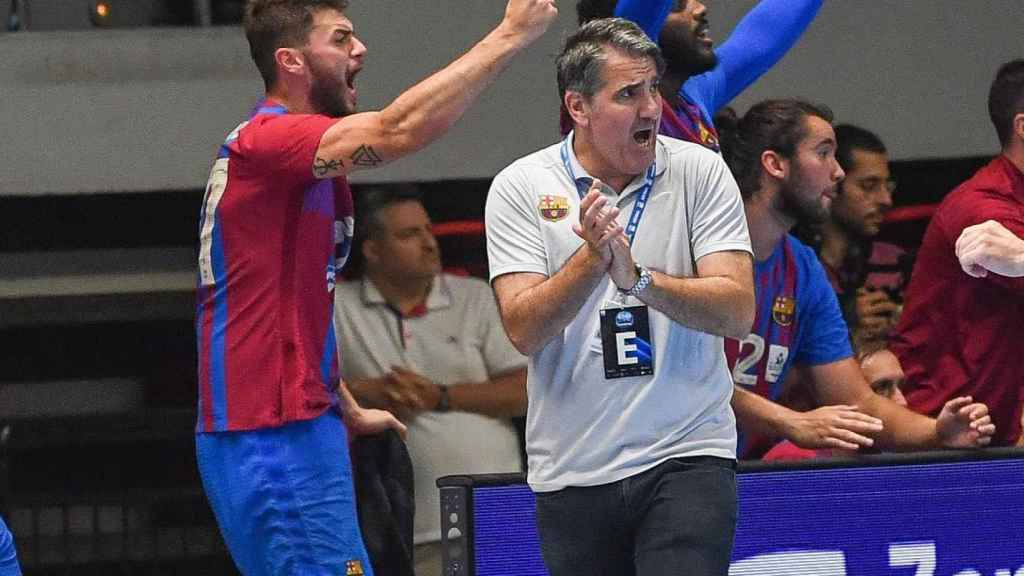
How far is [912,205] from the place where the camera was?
341 inches

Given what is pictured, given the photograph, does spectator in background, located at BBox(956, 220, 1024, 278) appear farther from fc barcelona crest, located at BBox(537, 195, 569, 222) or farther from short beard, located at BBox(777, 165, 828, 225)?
fc barcelona crest, located at BBox(537, 195, 569, 222)

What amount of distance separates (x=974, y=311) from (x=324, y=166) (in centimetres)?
234

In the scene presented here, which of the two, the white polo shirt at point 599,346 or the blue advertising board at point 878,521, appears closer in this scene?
the white polo shirt at point 599,346

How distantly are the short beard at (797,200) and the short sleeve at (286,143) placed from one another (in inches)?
69.1

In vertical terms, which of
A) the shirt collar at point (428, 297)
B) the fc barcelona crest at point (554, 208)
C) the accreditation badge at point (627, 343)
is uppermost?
the fc barcelona crest at point (554, 208)

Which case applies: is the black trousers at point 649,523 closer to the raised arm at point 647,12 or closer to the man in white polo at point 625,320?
the man in white polo at point 625,320

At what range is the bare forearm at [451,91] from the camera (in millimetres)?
4375

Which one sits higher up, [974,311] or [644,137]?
[644,137]

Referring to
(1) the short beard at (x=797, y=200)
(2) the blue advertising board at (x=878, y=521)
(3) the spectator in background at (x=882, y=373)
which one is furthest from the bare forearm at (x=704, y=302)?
(3) the spectator in background at (x=882, y=373)

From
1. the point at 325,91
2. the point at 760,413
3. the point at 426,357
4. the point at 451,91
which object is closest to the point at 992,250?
the point at 760,413

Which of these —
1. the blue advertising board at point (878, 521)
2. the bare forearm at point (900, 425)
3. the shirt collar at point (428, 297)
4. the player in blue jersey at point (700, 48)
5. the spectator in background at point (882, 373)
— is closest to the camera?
the player in blue jersey at point (700, 48)

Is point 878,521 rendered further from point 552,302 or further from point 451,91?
point 451,91

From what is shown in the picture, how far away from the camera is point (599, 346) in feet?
13.9

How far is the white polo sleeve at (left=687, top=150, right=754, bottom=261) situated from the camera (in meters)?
4.30
